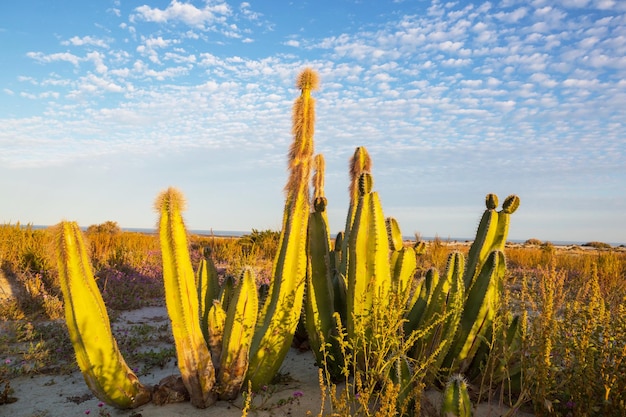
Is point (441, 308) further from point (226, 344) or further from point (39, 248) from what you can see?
point (39, 248)

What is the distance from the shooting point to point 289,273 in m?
3.57

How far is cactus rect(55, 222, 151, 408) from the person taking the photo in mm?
3242

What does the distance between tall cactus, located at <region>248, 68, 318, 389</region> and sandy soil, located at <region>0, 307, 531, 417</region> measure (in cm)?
27

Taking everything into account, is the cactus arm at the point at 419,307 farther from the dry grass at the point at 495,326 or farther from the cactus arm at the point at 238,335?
the cactus arm at the point at 238,335

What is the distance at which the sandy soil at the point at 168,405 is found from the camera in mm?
3438

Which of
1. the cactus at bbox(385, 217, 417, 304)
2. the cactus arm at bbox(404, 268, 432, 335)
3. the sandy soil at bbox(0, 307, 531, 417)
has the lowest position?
the sandy soil at bbox(0, 307, 531, 417)

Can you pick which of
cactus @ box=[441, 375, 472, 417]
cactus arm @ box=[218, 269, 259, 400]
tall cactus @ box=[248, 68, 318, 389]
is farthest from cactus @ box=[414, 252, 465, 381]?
cactus arm @ box=[218, 269, 259, 400]

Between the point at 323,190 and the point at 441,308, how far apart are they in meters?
1.77

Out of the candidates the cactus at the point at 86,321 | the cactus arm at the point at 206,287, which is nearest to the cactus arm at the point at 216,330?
the cactus arm at the point at 206,287

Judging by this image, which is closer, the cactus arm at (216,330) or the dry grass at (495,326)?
the dry grass at (495,326)

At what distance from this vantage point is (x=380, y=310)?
Result: 9.94ft

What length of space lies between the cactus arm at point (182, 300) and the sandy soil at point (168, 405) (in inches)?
9.3

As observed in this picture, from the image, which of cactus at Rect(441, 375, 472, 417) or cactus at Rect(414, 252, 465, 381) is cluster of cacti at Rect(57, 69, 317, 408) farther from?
cactus at Rect(441, 375, 472, 417)

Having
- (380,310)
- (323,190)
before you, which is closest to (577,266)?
(323,190)
